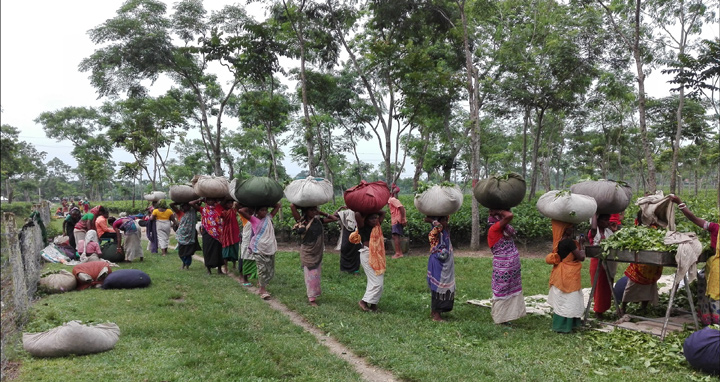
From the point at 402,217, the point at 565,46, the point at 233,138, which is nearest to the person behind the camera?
the point at 402,217

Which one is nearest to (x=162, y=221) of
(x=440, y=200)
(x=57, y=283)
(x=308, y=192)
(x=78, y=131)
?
(x=57, y=283)

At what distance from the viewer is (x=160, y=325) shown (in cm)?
620

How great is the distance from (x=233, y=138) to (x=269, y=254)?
27.6 m

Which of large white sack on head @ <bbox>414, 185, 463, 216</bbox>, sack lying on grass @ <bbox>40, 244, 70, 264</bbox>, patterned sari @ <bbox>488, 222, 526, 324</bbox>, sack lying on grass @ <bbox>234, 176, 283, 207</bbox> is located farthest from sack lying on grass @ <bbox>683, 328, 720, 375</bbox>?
sack lying on grass @ <bbox>40, 244, 70, 264</bbox>

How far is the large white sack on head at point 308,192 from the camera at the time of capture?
738 cm

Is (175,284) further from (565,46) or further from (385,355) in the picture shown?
(565,46)

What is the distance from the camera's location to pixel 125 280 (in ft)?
28.7

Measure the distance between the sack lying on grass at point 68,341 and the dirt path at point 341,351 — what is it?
8.45 ft

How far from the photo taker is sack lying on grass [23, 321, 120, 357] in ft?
16.3

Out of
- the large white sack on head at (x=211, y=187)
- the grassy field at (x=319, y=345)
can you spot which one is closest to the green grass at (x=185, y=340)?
the grassy field at (x=319, y=345)

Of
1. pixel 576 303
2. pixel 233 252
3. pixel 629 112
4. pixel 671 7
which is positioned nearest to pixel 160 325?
pixel 233 252

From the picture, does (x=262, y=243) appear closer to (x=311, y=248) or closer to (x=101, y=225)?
(x=311, y=248)

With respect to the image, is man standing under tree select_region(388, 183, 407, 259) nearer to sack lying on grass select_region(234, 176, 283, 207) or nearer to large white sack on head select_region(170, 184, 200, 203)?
sack lying on grass select_region(234, 176, 283, 207)

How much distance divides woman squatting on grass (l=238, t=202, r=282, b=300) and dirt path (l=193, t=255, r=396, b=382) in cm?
63
